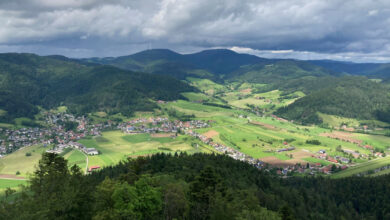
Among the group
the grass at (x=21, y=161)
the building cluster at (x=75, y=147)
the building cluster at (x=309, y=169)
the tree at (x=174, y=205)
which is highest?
the tree at (x=174, y=205)

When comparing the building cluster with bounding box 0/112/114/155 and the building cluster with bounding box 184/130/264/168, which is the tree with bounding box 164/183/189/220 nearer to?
the building cluster with bounding box 184/130/264/168

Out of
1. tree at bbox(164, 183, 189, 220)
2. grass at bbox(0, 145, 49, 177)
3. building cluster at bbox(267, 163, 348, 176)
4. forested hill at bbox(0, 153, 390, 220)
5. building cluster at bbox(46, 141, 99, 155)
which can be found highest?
forested hill at bbox(0, 153, 390, 220)

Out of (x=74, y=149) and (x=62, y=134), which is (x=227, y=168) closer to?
(x=74, y=149)

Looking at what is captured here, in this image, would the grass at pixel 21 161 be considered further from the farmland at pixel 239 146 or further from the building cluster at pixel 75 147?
the building cluster at pixel 75 147

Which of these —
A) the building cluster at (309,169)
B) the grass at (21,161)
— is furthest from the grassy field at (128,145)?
the building cluster at (309,169)

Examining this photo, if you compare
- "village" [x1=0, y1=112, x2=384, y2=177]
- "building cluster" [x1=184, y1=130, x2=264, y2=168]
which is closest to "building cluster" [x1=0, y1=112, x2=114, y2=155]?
"village" [x1=0, y1=112, x2=384, y2=177]

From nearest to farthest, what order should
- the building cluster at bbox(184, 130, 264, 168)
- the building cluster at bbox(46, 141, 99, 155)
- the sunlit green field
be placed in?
the sunlit green field, the building cluster at bbox(184, 130, 264, 168), the building cluster at bbox(46, 141, 99, 155)

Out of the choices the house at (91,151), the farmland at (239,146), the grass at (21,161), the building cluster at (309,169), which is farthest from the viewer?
the house at (91,151)

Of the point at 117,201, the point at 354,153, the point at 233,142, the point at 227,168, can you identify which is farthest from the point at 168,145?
the point at 117,201

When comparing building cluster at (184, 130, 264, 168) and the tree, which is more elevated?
the tree

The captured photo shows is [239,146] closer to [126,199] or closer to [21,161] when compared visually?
[21,161]

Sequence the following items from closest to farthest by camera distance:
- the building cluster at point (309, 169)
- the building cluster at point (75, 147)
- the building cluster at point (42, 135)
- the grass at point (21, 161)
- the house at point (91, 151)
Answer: the grass at point (21, 161) → the building cluster at point (309, 169) → the house at point (91, 151) → the building cluster at point (75, 147) → the building cluster at point (42, 135)
